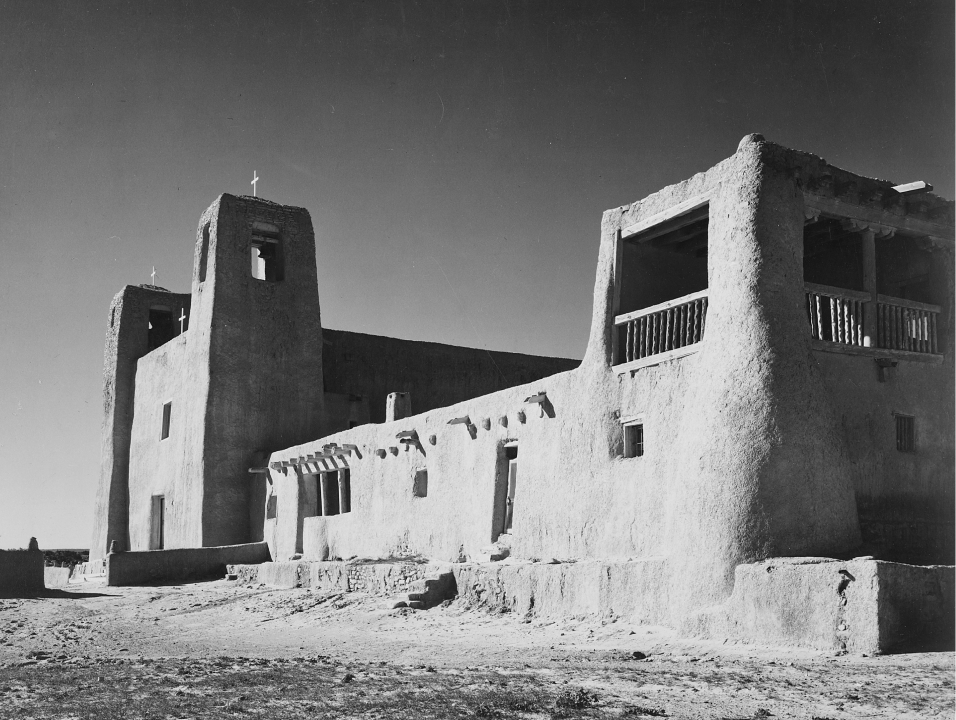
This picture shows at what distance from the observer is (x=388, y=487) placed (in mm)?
21234

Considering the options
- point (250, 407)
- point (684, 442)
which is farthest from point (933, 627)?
point (250, 407)

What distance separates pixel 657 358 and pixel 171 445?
19.3 m

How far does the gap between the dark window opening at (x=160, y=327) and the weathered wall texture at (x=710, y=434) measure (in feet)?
64.0

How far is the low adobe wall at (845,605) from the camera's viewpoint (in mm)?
10164

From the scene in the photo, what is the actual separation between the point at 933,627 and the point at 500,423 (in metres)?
8.30

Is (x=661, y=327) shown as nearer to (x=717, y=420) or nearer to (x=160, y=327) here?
(x=717, y=420)

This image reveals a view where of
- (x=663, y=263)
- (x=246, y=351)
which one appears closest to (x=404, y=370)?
(x=246, y=351)

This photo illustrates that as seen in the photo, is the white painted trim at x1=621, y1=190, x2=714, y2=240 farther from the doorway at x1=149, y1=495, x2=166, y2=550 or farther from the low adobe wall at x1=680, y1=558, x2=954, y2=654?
the doorway at x1=149, y1=495, x2=166, y2=550

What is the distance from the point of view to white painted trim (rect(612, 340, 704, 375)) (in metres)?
13.9

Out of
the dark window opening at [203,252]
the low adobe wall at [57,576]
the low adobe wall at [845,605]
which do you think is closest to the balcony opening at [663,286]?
the low adobe wall at [845,605]

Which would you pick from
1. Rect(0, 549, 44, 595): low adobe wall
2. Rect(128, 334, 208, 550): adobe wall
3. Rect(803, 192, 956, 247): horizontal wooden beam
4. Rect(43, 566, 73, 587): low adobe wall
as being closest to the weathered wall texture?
Rect(803, 192, 956, 247): horizontal wooden beam

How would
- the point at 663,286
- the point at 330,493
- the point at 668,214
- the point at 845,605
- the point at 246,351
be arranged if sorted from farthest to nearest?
the point at 246,351 → the point at 330,493 → the point at 663,286 → the point at 668,214 → the point at 845,605

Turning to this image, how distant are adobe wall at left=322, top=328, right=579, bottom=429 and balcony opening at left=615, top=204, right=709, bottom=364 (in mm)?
14712

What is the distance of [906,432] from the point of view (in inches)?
570
